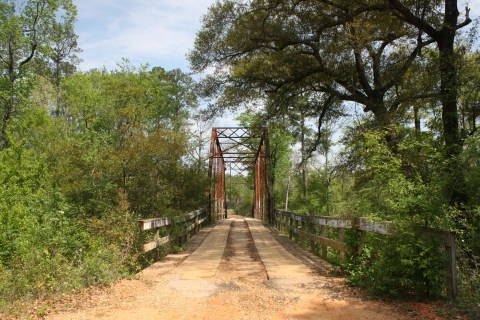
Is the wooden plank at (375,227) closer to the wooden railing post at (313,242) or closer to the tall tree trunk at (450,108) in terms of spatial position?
the tall tree trunk at (450,108)

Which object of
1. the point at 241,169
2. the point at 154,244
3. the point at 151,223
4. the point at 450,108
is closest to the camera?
the point at 151,223

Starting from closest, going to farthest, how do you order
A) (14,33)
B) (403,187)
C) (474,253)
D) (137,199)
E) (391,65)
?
(403,187) < (474,253) < (137,199) < (391,65) < (14,33)

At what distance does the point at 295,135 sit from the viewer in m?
17.7

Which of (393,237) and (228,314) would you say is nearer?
(228,314)

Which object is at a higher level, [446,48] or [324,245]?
[446,48]

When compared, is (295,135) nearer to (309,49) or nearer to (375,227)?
(309,49)

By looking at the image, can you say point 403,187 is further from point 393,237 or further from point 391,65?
point 391,65

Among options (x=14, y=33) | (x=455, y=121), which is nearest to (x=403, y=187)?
(x=455, y=121)

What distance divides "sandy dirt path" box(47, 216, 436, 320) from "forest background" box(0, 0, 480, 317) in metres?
0.43

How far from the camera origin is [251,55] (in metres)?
12.7

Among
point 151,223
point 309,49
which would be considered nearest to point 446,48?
point 309,49

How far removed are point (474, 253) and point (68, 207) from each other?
8529mm

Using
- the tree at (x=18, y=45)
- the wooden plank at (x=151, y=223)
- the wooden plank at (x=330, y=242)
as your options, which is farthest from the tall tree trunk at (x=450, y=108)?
the tree at (x=18, y=45)

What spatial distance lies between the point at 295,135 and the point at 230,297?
13.3m
